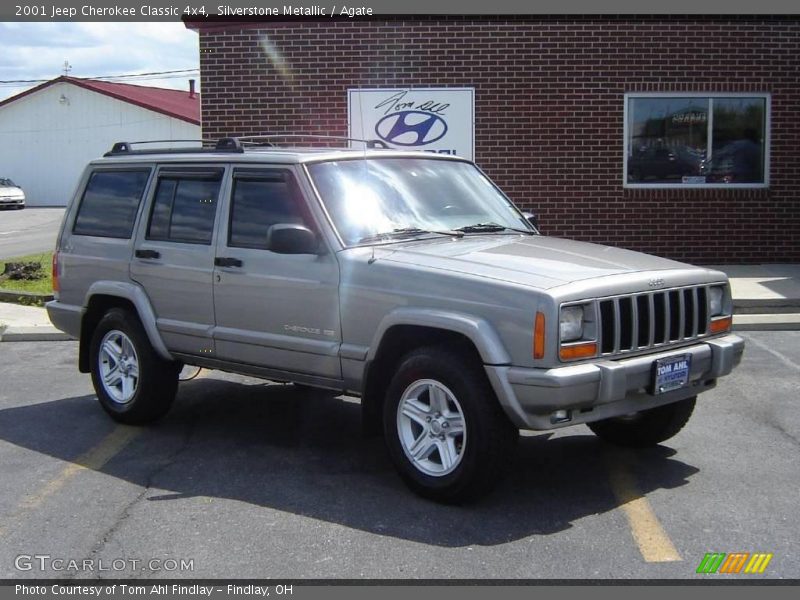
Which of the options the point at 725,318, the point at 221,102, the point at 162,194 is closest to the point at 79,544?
the point at 162,194

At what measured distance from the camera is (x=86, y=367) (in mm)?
7371

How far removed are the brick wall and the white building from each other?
3321 centimetres

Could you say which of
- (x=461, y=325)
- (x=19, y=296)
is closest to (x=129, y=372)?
(x=461, y=325)

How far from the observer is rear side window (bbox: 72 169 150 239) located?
7102 mm

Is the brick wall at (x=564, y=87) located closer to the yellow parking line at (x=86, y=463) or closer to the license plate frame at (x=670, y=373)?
the yellow parking line at (x=86, y=463)

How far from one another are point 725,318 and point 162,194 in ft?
12.5

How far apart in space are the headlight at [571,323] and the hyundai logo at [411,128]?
912 centimetres

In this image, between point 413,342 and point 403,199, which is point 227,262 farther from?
point 413,342

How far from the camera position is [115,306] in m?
7.22

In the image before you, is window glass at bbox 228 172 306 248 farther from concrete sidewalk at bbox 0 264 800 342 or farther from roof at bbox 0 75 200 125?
roof at bbox 0 75 200 125

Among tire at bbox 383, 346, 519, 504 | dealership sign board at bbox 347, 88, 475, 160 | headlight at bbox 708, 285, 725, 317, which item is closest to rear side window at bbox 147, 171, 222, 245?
tire at bbox 383, 346, 519, 504

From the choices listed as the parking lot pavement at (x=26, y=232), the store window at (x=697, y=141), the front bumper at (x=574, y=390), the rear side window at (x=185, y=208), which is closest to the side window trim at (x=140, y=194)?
the rear side window at (x=185, y=208)

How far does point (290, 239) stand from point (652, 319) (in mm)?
2045

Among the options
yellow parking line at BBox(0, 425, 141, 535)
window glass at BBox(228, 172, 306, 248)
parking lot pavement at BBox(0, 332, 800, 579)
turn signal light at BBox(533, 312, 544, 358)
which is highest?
window glass at BBox(228, 172, 306, 248)
